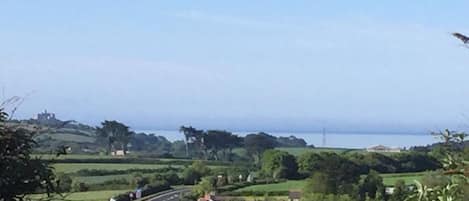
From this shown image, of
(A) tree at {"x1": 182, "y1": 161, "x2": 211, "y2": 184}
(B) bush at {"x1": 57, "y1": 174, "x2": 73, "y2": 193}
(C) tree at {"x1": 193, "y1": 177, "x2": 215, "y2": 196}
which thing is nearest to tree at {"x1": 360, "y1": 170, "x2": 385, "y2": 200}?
(C) tree at {"x1": 193, "y1": 177, "x2": 215, "y2": 196}

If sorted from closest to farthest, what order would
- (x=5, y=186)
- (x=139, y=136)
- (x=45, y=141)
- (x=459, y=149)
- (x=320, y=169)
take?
(x=5, y=186) → (x=45, y=141) → (x=459, y=149) → (x=320, y=169) → (x=139, y=136)

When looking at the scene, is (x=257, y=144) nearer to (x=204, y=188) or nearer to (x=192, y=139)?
(x=192, y=139)

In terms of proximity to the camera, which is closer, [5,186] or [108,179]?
[5,186]

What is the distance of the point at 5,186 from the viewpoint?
174 inches

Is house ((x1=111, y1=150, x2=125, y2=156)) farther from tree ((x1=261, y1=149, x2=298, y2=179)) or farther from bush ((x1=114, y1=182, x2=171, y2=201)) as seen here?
bush ((x1=114, y1=182, x2=171, y2=201))

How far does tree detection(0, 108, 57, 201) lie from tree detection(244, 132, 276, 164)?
66.9m

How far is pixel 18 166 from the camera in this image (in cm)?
449

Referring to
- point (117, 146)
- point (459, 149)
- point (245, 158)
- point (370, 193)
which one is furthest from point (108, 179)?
point (459, 149)

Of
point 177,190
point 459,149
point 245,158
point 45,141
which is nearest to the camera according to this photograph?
point 45,141

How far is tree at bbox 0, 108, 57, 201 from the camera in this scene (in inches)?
175

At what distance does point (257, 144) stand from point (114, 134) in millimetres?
9771

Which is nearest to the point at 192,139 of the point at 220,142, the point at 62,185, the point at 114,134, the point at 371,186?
the point at 220,142

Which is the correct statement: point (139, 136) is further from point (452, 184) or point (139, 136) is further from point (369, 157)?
point (452, 184)

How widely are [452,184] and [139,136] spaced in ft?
269
